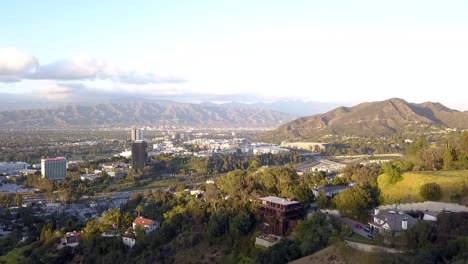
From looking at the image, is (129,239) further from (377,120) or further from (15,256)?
(377,120)

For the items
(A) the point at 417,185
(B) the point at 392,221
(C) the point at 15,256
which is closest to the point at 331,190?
(A) the point at 417,185

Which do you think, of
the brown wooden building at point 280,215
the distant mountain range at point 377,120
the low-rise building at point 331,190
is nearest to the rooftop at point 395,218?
the brown wooden building at point 280,215

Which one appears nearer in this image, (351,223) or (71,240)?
(351,223)

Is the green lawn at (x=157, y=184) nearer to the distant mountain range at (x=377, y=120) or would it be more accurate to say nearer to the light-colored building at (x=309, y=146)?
the light-colored building at (x=309, y=146)

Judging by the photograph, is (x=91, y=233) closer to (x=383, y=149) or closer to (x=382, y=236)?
(x=382, y=236)

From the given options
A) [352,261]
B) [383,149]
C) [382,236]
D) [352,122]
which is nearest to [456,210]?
[382,236]

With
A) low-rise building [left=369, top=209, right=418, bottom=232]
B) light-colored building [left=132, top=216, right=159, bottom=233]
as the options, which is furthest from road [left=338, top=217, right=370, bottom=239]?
light-colored building [left=132, top=216, right=159, bottom=233]

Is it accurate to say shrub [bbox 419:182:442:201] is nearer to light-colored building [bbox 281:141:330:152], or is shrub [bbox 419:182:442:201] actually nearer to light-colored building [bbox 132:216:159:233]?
light-colored building [bbox 132:216:159:233]
